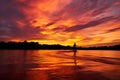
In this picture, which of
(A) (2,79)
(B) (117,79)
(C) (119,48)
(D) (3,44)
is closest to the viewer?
(A) (2,79)

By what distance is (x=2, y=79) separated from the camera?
12.0 meters

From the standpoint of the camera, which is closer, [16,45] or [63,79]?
[63,79]

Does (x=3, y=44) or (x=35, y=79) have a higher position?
(x=3, y=44)

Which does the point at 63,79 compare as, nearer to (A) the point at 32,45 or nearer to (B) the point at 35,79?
(B) the point at 35,79

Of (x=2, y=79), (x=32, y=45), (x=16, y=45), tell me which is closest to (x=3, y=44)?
(x=16, y=45)

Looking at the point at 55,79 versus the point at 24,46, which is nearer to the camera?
the point at 55,79

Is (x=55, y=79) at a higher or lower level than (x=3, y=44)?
lower

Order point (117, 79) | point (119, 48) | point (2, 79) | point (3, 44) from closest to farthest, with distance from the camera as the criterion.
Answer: point (2, 79) → point (117, 79) → point (3, 44) → point (119, 48)

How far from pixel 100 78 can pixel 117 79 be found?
1.13 metres

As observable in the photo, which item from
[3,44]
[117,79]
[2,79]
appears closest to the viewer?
[2,79]

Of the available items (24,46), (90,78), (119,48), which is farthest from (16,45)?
(90,78)

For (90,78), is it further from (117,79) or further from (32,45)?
(32,45)

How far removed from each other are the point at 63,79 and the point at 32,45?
166 meters

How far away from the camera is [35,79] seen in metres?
12.2
